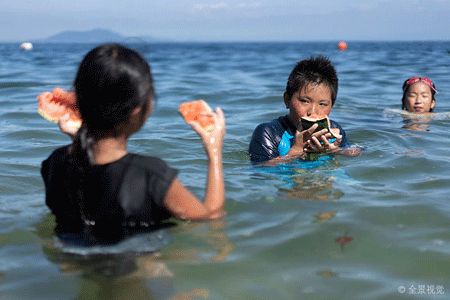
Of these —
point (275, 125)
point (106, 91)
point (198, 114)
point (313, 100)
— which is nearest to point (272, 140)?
point (275, 125)

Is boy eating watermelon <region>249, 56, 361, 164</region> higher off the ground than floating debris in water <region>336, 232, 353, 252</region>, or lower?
higher

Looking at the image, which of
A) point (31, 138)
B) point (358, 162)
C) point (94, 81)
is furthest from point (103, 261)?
point (31, 138)

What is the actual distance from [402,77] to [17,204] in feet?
45.3

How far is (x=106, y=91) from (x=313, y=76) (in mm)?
2999

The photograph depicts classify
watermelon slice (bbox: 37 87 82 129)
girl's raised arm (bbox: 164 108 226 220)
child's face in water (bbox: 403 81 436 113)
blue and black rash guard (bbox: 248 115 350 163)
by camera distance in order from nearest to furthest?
girl's raised arm (bbox: 164 108 226 220)
watermelon slice (bbox: 37 87 82 129)
blue and black rash guard (bbox: 248 115 350 163)
child's face in water (bbox: 403 81 436 113)

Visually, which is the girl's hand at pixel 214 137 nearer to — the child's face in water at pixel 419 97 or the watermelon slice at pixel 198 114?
the watermelon slice at pixel 198 114

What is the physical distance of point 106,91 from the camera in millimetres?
2654

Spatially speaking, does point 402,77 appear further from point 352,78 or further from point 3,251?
point 3,251

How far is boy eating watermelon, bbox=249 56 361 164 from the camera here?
490cm

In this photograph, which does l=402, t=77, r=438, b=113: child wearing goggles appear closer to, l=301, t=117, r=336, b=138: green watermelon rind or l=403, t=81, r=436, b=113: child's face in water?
l=403, t=81, r=436, b=113: child's face in water

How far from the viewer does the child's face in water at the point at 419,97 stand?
28.2 feet

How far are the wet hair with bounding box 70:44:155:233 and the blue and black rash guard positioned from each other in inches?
105

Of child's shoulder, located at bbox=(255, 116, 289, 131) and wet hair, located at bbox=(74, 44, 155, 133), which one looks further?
child's shoulder, located at bbox=(255, 116, 289, 131)

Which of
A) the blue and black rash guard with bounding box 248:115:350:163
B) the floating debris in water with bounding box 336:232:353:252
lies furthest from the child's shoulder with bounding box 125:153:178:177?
the blue and black rash guard with bounding box 248:115:350:163
